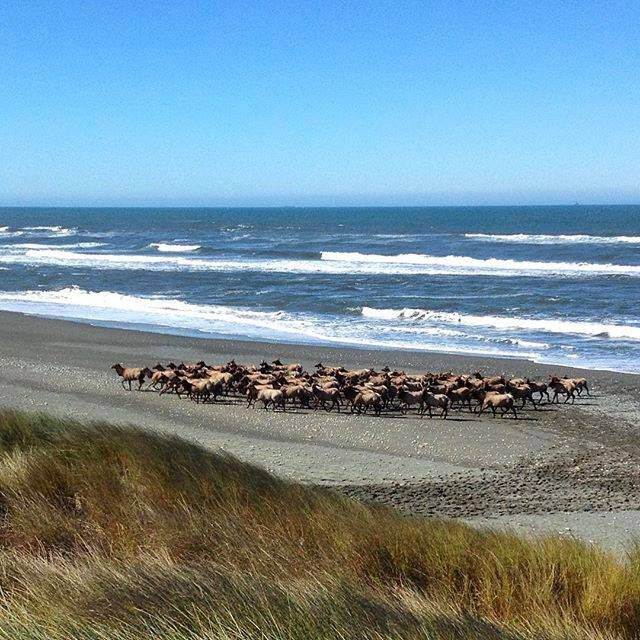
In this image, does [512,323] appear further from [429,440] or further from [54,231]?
[54,231]

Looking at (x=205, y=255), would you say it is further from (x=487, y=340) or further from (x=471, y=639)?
(x=471, y=639)

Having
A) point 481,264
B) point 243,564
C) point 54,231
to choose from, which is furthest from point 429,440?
point 54,231

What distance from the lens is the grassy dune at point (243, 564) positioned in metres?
4.22

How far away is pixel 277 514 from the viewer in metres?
6.35

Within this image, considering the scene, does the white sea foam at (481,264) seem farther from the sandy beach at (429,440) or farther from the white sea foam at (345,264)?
the sandy beach at (429,440)

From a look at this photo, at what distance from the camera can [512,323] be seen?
28250 mm

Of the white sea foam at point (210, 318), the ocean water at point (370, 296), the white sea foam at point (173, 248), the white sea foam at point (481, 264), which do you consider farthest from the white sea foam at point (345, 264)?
the white sea foam at point (210, 318)

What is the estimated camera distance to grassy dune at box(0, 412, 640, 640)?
422cm

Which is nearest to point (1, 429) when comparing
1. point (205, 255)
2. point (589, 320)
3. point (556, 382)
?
point (556, 382)

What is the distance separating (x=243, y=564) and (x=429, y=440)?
30.0ft

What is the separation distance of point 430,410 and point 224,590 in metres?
12.2

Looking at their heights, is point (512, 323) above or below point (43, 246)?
below

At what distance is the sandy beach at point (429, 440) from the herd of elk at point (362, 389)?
347 mm

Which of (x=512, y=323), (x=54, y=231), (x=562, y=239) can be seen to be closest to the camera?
(x=512, y=323)
